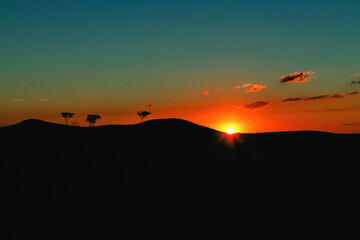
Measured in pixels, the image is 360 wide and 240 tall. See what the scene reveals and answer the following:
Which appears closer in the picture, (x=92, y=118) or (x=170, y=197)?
(x=170, y=197)

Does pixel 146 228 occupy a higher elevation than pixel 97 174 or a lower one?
lower

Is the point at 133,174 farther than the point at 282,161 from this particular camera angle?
No

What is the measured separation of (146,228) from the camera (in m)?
11.8

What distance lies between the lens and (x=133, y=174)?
21.3 m

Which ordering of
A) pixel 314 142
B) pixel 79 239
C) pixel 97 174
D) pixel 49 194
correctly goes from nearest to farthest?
pixel 79 239
pixel 49 194
pixel 97 174
pixel 314 142

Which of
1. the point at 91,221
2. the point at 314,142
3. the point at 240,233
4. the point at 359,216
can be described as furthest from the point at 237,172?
the point at 314,142

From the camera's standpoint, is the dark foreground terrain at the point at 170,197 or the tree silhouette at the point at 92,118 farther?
the tree silhouette at the point at 92,118

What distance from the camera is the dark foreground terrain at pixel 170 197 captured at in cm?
1177

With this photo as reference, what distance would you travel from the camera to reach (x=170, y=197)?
16219 millimetres

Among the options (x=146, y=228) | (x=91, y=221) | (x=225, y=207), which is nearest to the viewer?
(x=146, y=228)

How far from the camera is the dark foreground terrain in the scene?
1177 cm

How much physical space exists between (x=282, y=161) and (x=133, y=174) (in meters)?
17.2

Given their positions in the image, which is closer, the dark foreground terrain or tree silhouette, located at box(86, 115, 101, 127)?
the dark foreground terrain

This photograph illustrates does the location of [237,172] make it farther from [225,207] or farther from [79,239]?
[79,239]
